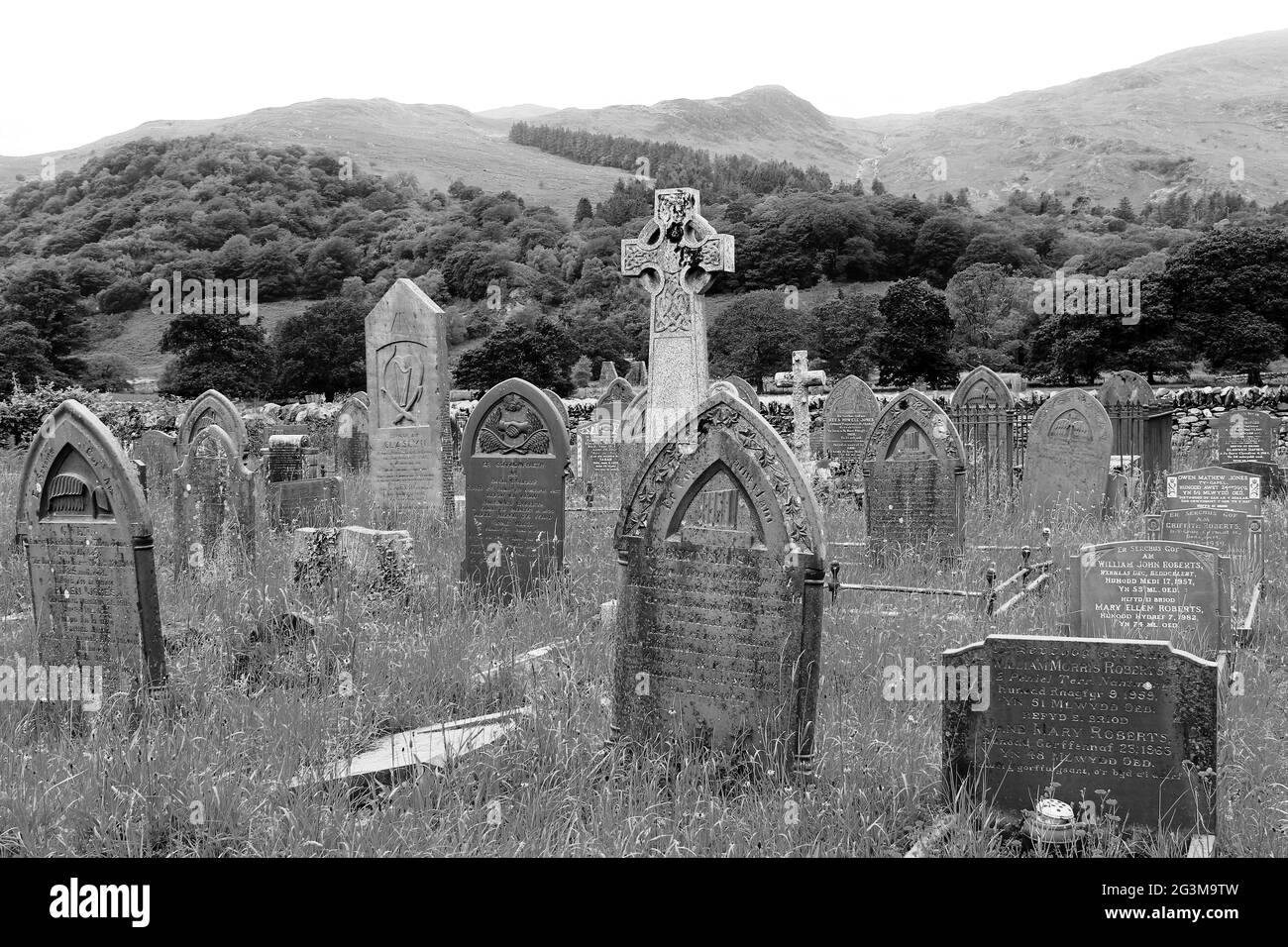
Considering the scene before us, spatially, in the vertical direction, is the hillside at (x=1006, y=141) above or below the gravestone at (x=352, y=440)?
above

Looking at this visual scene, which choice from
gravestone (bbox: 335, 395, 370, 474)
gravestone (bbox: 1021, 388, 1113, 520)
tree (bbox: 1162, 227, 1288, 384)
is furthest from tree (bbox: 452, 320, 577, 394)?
gravestone (bbox: 1021, 388, 1113, 520)

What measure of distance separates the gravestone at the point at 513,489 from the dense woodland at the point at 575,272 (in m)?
30.7

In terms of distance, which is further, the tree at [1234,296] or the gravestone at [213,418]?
the tree at [1234,296]

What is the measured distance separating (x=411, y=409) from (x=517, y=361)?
33626 mm

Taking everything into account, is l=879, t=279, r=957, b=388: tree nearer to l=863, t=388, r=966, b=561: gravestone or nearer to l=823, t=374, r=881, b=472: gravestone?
l=823, t=374, r=881, b=472: gravestone

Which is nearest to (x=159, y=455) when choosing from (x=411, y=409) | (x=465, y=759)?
(x=411, y=409)

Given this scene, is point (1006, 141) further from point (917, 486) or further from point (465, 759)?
point (465, 759)

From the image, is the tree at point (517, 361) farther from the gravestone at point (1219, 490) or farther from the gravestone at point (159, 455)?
the gravestone at point (1219, 490)

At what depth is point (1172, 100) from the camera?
15762 cm

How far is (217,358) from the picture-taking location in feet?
156

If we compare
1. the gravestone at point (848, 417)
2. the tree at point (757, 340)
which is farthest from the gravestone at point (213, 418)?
the tree at point (757, 340)

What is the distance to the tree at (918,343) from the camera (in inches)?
1838

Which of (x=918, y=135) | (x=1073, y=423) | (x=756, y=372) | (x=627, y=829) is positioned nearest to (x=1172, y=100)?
(x=918, y=135)

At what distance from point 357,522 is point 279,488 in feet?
2.81
